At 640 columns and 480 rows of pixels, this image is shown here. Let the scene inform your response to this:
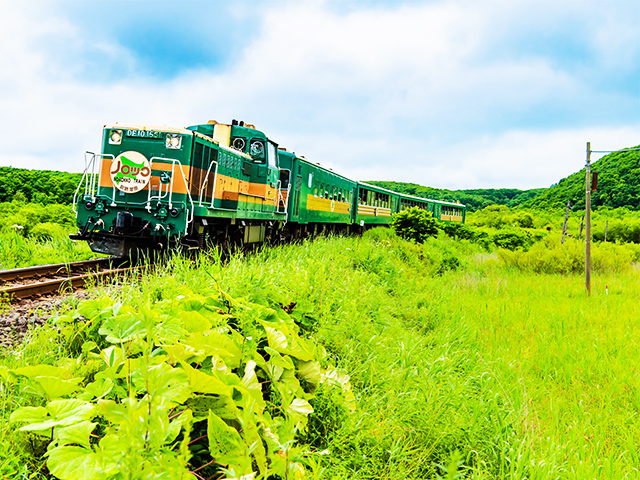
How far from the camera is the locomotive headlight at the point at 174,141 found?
9.37 meters

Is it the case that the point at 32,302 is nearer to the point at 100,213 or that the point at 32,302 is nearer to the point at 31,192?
the point at 100,213

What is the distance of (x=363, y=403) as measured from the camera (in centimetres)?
342

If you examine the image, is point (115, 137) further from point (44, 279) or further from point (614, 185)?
point (614, 185)

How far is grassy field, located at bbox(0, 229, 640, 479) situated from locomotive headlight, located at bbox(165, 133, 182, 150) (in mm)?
3522

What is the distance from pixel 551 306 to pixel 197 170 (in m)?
8.89

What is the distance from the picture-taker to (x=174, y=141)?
30.8ft

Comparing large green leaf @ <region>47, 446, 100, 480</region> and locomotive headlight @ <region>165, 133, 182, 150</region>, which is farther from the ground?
locomotive headlight @ <region>165, 133, 182, 150</region>

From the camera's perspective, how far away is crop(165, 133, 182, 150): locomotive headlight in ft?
30.7

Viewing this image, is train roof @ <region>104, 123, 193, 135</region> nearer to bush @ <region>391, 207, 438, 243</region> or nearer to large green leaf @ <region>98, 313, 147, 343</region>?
large green leaf @ <region>98, 313, 147, 343</region>

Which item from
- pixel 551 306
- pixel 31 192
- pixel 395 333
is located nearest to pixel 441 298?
pixel 551 306

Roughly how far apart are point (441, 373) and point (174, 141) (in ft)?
25.1

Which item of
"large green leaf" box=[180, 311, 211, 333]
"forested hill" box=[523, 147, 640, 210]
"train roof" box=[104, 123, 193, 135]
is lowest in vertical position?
"large green leaf" box=[180, 311, 211, 333]

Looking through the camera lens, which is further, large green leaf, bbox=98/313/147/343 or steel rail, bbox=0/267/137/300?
steel rail, bbox=0/267/137/300

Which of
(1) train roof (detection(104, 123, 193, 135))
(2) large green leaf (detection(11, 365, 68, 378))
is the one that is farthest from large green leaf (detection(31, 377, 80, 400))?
(1) train roof (detection(104, 123, 193, 135))
